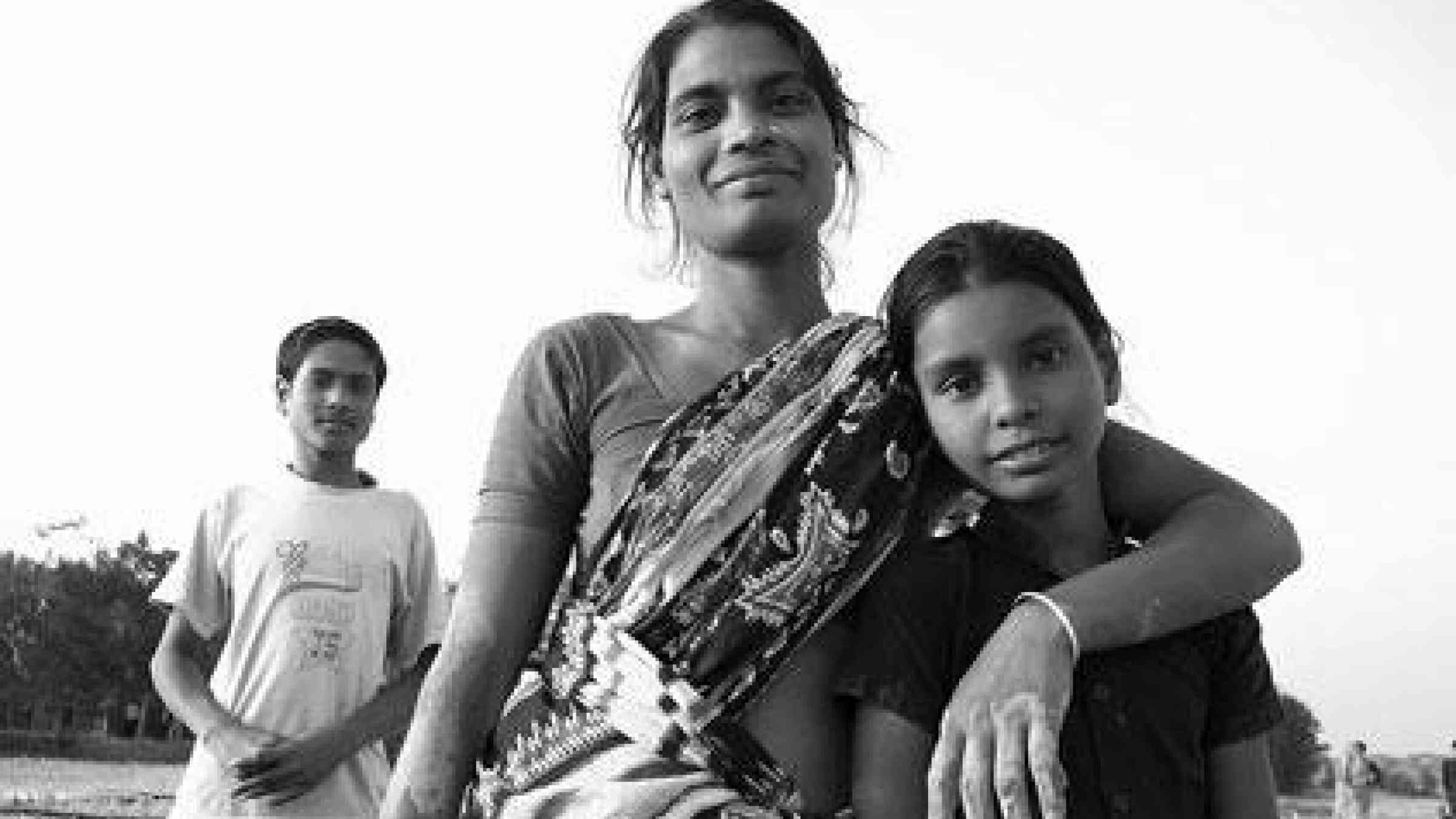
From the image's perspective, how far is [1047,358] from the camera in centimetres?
192

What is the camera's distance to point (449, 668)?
1.97m

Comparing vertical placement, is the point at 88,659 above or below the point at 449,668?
below

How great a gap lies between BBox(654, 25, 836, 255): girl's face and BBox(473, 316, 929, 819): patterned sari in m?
0.21

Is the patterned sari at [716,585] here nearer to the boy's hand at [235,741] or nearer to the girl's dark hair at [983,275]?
the girl's dark hair at [983,275]

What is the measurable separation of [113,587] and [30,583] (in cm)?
351

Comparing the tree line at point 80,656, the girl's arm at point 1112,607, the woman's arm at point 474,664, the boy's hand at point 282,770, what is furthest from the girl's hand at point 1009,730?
the tree line at point 80,656

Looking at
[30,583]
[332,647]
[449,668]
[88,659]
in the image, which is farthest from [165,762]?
[449,668]

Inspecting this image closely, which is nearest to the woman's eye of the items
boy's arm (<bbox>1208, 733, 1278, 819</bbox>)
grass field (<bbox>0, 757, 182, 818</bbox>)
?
boy's arm (<bbox>1208, 733, 1278, 819</bbox>)

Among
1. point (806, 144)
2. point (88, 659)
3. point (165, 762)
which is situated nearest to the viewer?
point (806, 144)

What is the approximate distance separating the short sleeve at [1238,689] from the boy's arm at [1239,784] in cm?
1

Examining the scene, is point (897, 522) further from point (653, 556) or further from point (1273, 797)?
point (1273, 797)

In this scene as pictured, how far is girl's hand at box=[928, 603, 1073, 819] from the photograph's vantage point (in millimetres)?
1632

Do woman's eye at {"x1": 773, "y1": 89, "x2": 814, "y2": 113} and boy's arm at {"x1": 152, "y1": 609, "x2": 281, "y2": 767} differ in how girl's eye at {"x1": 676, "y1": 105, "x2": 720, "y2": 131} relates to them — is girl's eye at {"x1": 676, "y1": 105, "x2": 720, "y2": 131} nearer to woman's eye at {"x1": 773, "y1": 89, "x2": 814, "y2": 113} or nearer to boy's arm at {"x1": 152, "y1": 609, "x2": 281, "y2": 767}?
woman's eye at {"x1": 773, "y1": 89, "x2": 814, "y2": 113}

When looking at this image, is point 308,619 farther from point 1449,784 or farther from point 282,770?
point 1449,784
